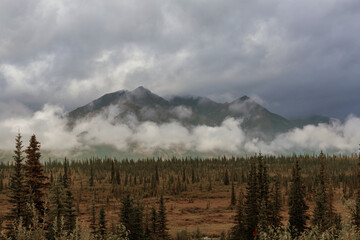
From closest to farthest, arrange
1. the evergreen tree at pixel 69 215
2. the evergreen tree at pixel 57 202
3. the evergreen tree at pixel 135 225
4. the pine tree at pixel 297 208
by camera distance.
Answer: the evergreen tree at pixel 57 202
the evergreen tree at pixel 69 215
the pine tree at pixel 297 208
the evergreen tree at pixel 135 225

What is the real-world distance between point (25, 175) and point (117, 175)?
162729 mm

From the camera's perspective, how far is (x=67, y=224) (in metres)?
A: 35.0

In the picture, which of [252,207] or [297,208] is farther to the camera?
[252,207]

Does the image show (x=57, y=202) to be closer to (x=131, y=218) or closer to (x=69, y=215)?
(x=69, y=215)

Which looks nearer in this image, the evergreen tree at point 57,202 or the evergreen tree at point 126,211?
the evergreen tree at point 57,202

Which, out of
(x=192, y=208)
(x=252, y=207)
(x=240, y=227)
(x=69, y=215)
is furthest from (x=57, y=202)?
(x=192, y=208)

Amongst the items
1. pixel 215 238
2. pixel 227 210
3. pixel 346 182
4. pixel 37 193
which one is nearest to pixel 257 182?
pixel 215 238

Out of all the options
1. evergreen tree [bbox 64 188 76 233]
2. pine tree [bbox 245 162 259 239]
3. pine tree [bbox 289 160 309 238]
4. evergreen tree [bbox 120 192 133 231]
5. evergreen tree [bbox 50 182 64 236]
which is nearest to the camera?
evergreen tree [bbox 50 182 64 236]

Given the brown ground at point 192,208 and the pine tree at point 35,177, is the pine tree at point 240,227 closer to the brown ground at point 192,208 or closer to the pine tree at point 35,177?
the brown ground at point 192,208

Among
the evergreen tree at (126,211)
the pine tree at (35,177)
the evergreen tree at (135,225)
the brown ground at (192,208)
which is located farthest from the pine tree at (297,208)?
the pine tree at (35,177)

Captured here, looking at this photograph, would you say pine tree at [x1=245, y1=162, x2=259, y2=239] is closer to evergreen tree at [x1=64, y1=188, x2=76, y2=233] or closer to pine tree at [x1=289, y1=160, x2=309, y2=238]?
A: pine tree at [x1=289, y1=160, x2=309, y2=238]


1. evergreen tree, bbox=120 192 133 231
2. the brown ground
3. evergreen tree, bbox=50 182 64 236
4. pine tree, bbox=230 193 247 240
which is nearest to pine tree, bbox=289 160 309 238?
pine tree, bbox=230 193 247 240

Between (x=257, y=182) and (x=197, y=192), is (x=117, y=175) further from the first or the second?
(x=257, y=182)

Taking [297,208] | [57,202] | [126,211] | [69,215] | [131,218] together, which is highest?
[57,202]
